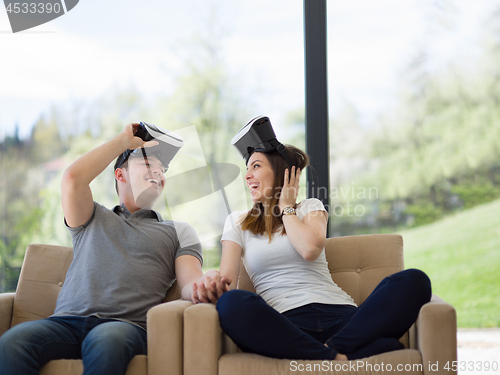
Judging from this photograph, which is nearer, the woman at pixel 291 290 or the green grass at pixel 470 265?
the woman at pixel 291 290

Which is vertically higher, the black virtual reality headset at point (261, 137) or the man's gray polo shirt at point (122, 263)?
the black virtual reality headset at point (261, 137)

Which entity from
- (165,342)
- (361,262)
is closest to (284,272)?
(361,262)

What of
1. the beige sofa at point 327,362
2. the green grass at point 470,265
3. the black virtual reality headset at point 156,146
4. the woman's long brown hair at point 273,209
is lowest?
the green grass at point 470,265

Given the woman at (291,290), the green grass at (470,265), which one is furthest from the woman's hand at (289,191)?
the green grass at (470,265)

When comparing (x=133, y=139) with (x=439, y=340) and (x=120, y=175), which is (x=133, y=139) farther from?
(x=439, y=340)

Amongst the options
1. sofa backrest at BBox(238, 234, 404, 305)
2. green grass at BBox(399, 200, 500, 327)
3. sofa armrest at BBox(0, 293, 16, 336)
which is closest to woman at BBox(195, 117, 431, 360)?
sofa backrest at BBox(238, 234, 404, 305)

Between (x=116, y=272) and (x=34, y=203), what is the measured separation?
1284 mm

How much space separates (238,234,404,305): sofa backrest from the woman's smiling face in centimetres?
31

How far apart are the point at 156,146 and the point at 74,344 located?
2.62ft

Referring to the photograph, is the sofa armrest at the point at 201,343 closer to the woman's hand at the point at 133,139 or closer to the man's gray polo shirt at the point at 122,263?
the man's gray polo shirt at the point at 122,263

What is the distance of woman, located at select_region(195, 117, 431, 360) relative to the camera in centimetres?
125

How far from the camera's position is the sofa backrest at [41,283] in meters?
1.65

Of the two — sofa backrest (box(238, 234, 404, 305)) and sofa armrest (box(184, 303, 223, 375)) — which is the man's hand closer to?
sofa armrest (box(184, 303, 223, 375))

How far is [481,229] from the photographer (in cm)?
303
